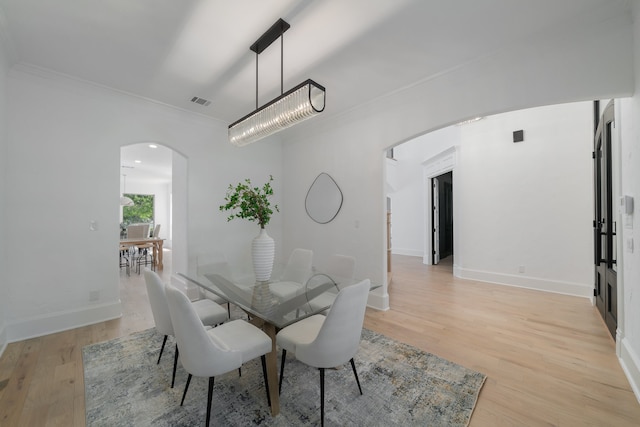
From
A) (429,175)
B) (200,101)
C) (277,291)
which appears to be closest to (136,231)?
(200,101)

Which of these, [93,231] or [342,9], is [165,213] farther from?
[342,9]

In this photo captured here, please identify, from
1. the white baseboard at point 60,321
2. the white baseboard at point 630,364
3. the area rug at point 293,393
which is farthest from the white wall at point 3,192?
the white baseboard at point 630,364

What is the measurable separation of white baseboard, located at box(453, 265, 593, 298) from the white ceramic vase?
427cm

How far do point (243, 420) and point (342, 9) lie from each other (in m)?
2.87

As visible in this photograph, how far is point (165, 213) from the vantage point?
11.1m

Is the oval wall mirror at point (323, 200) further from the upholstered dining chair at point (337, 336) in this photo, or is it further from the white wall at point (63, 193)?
the upholstered dining chair at point (337, 336)

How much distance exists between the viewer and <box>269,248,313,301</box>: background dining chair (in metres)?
2.06

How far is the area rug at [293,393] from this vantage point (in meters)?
1.58

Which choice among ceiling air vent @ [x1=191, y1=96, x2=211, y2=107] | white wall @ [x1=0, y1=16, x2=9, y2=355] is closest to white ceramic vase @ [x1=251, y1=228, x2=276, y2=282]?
ceiling air vent @ [x1=191, y1=96, x2=211, y2=107]

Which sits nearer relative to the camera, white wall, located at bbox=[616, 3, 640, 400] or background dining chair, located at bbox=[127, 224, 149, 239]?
white wall, located at bbox=[616, 3, 640, 400]

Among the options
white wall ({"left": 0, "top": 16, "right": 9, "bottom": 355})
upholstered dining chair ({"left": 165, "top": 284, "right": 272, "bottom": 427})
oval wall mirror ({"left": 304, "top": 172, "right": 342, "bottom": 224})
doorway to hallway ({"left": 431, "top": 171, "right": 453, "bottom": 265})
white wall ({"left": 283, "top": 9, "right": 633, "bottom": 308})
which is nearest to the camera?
upholstered dining chair ({"left": 165, "top": 284, "right": 272, "bottom": 427})

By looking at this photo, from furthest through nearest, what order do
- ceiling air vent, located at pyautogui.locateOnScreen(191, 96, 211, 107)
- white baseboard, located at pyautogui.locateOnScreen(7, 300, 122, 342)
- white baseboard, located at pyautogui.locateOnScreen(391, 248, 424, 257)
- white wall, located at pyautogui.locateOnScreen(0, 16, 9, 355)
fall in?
white baseboard, located at pyautogui.locateOnScreen(391, 248, 424, 257) → ceiling air vent, located at pyautogui.locateOnScreen(191, 96, 211, 107) → white baseboard, located at pyautogui.locateOnScreen(7, 300, 122, 342) → white wall, located at pyautogui.locateOnScreen(0, 16, 9, 355)

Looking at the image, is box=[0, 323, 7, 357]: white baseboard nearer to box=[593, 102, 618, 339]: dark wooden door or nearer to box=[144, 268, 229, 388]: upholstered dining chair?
box=[144, 268, 229, 388]: upholstered dining chair

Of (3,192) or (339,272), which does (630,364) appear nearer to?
(339,272)
